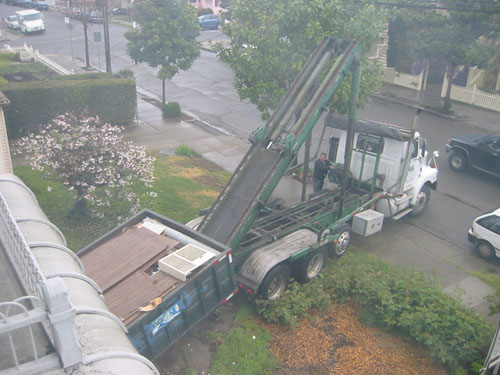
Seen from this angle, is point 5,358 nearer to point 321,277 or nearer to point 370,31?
point 321,277

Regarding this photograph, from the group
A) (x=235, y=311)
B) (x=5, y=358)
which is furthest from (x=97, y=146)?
(x=5, y=358)

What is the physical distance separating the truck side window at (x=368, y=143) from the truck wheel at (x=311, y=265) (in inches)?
129

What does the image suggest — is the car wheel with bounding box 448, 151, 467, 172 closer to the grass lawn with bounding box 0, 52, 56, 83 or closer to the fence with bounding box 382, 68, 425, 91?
the fence with bounding box 382, 68, 425, 91

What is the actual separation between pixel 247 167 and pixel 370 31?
19.8 feet

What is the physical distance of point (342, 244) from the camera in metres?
11.0

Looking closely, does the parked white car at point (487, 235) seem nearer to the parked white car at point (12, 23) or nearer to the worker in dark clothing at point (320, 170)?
the worker in dark clothing at point (320, 170)

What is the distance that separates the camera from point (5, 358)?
3322 mm

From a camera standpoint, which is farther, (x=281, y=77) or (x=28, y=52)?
(x=28, y=52)

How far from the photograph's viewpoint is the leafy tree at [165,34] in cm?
2088

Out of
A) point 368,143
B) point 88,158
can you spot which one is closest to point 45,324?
point 88,158

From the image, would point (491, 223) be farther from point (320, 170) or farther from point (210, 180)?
point (210, 180)

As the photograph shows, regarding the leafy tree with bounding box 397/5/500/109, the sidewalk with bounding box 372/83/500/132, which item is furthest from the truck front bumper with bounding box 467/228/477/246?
the leafy tree with bounding box 397/5/500/109

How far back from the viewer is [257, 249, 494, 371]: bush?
25.5 ft

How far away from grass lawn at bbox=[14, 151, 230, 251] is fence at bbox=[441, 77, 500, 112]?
1606 cm
